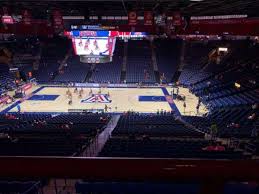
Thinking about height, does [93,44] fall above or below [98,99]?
above

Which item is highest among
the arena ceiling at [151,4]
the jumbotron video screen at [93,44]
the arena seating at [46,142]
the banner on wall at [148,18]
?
the arena ceiling at [151,4]

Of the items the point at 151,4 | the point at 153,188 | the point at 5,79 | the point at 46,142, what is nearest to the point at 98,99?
the point at 151,4

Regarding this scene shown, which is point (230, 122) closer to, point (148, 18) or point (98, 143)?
point (148, 18)

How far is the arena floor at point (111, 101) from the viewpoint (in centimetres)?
3178

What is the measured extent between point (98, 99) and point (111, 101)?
1.96m

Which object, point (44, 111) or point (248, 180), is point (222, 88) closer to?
point (44, 111)

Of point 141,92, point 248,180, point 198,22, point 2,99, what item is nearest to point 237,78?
point 198,22

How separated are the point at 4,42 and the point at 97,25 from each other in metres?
29.6

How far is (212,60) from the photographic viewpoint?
153 ft

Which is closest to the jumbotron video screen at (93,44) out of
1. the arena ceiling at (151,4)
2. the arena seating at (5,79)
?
the arena ceiling at (151,4)

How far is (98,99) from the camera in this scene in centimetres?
3584

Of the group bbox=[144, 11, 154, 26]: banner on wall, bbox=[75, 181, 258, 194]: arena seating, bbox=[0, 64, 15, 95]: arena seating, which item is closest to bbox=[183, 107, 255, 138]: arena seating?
bbox=[144, 11, 154, 26]: banner on wall

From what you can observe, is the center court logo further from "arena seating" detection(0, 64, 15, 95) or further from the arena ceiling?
"arena seating" detection(0, 64, 15, 95)

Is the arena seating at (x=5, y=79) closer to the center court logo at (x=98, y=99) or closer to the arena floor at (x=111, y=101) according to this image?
the arena floor at (x=111, y=101)
